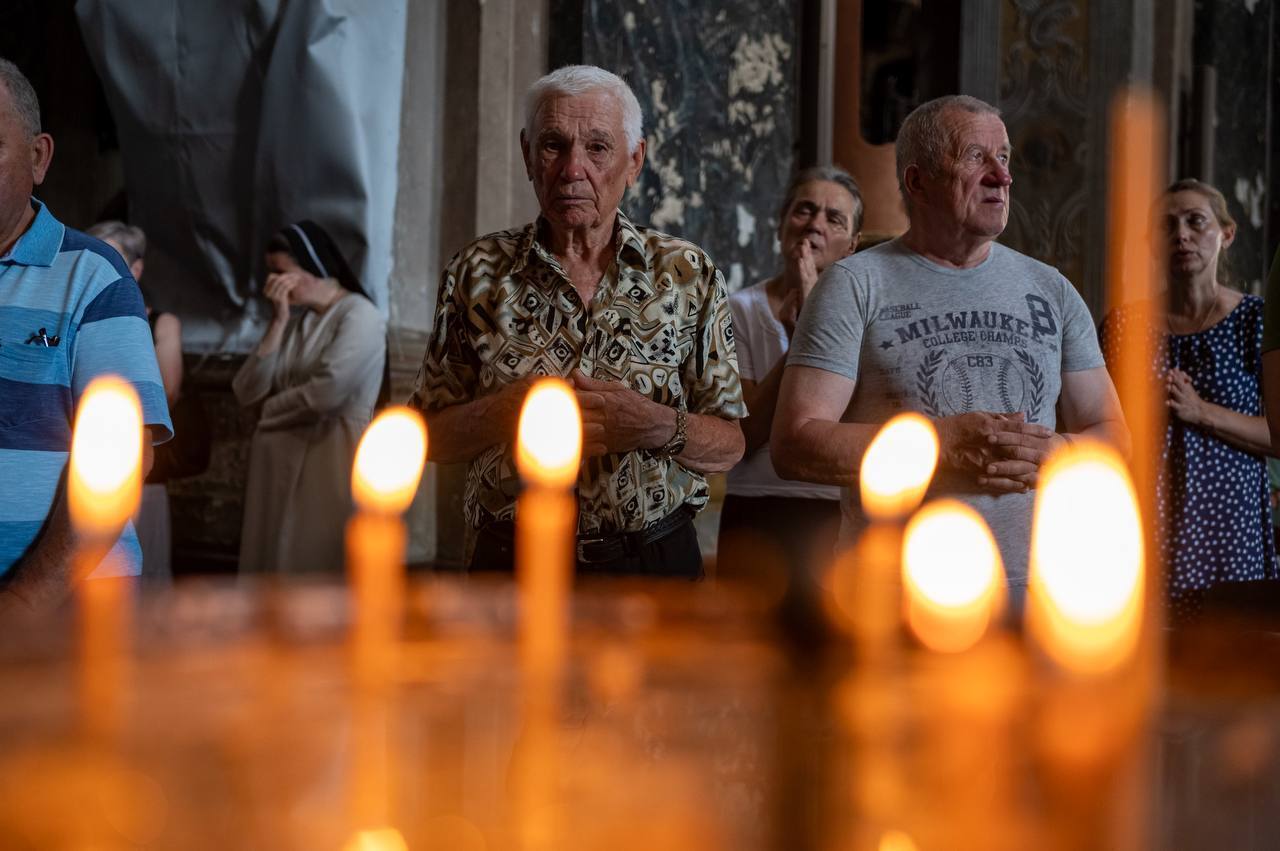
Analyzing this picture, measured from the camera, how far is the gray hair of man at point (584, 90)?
247 cm

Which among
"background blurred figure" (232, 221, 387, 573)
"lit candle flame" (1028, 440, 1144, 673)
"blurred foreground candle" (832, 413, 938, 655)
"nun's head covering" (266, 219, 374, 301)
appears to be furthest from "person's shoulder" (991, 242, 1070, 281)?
"nun's head covering" (266, 219, 374, 301)

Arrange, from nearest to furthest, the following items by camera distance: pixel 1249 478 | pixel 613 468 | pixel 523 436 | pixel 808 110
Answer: pixel 523 436 → pixel 613 468 → pixel 1249 478 → pixel 808 110

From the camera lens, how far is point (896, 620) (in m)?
0.79

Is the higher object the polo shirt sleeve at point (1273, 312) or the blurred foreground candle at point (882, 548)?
the polo shirt sleeve at point (1273, 312)

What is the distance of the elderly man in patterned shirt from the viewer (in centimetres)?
235

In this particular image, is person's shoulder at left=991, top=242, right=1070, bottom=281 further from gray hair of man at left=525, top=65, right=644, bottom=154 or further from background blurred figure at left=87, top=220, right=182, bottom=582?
background blurred figure at left=87, top=220, right=182, bottom=582

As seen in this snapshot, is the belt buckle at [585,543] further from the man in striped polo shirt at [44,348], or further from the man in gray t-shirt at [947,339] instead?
the man in striped polo shirt at [44,348]

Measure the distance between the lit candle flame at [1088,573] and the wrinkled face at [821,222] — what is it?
274cm

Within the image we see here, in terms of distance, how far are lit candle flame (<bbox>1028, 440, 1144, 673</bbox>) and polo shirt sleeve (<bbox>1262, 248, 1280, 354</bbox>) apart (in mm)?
2100

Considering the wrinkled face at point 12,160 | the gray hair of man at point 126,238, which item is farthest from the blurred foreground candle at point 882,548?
the gray hair of man at point 126,238

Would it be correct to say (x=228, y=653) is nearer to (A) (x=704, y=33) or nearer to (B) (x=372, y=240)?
(B) (x=372, y=240)

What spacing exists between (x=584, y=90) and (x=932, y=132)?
67 centimetres

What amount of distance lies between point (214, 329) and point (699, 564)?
3861 mm

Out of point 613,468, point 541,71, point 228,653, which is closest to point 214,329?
point 541,71
